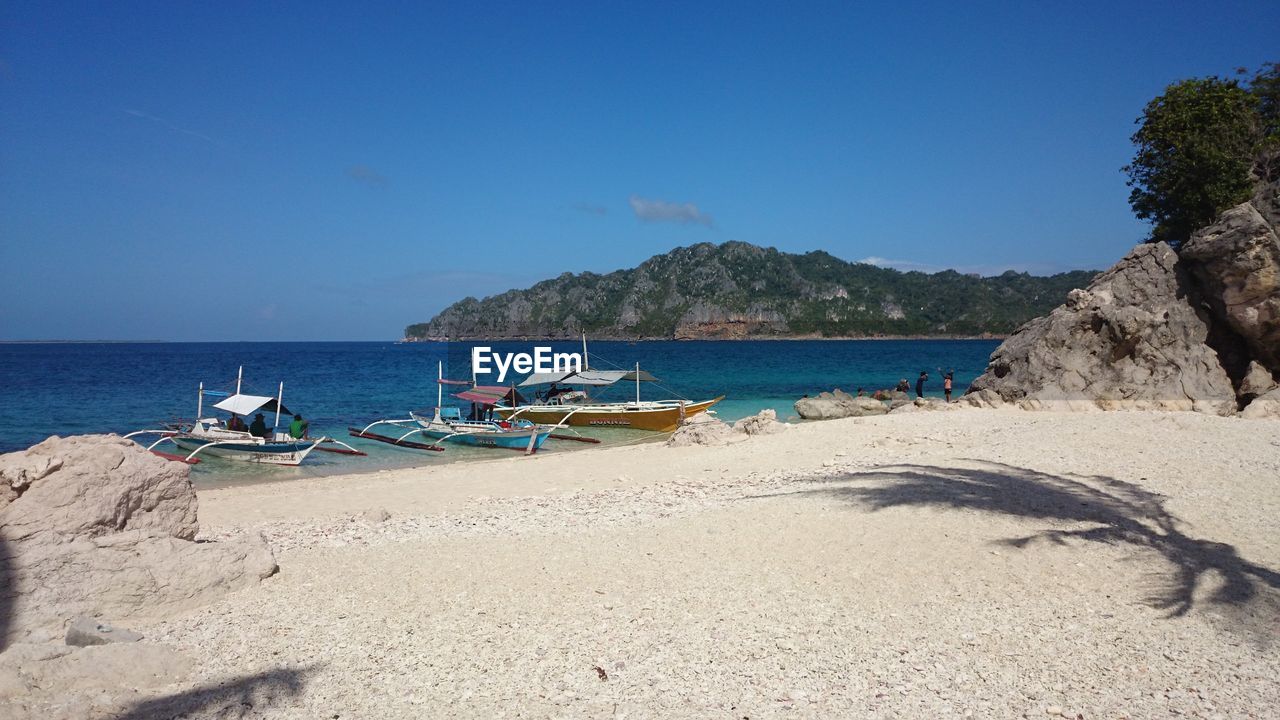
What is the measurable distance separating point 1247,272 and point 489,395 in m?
22.4

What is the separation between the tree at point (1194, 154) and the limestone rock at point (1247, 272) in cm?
340

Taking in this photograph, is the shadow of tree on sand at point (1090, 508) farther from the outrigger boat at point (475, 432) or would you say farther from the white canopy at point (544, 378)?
the white canopy at point (544, 378)

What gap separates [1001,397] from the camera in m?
21.1

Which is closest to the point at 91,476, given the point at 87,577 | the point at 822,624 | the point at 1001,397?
the point at 87,577

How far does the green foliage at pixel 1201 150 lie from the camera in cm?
2286

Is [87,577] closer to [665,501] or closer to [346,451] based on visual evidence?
[665,501]

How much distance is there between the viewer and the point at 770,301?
175m

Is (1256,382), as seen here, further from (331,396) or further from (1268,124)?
(331,396)

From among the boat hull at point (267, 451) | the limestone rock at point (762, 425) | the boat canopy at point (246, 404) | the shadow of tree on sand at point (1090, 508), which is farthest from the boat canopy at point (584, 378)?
the shadow of tree on sand at point (1090, 508)

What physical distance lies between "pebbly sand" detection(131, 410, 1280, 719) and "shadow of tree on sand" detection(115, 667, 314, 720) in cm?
2

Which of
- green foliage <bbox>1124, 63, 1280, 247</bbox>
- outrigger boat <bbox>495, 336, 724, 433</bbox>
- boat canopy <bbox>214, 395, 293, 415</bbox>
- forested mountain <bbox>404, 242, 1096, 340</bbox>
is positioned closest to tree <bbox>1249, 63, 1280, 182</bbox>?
green foliage <bbox>1124, 63, 1280, 247</bbox>

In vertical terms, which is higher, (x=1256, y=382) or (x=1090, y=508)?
(x=1256, y=382)

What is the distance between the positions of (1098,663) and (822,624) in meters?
1.85

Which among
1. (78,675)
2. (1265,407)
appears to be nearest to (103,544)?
(78,675)
